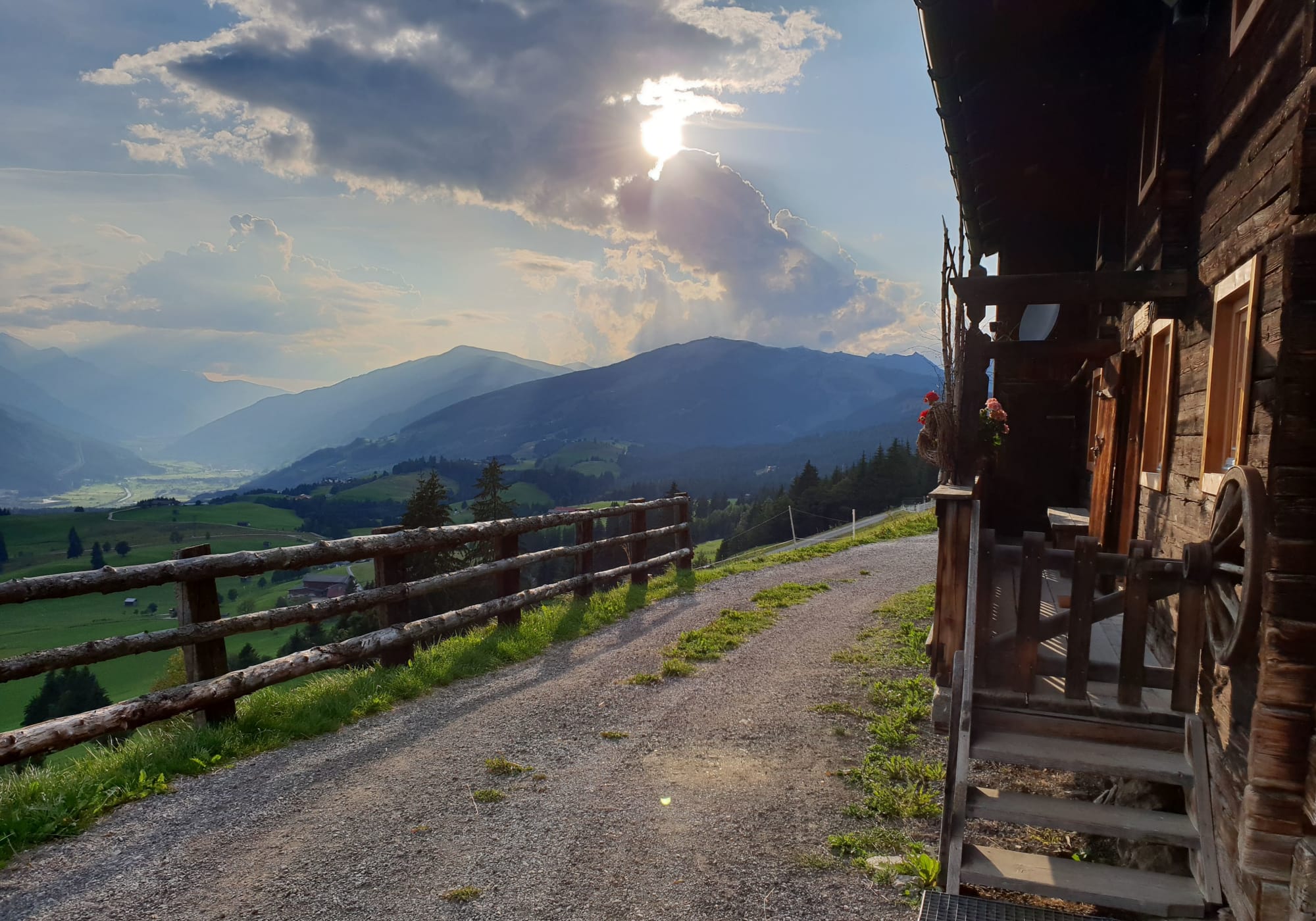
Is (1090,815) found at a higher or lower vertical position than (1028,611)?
lower

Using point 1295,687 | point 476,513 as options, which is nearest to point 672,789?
point 1295,687

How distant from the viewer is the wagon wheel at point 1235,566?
3.39 meters

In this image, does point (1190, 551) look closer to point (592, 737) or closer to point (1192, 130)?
point (1192, 130)

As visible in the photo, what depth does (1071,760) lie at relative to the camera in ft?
14.0

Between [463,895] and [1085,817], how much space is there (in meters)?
3.34

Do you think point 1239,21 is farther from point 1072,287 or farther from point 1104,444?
point 1104,444

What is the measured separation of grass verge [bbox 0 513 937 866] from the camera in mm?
4418

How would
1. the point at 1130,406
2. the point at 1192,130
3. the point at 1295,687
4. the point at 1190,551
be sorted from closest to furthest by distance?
the point at 1295,687, the point at 1190,551, the point at 1192,130, the point at 1130,406

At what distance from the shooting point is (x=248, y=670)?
6.00 meters

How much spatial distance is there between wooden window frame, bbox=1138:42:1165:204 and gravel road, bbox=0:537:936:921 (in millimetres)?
5325

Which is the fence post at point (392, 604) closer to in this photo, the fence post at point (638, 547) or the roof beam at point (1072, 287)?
the fence post at point (638, 547)

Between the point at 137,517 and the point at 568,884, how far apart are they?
182535 mm

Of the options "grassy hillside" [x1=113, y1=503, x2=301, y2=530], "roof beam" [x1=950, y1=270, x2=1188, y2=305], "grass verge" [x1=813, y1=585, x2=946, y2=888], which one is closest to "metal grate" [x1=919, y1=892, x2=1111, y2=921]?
"grass verge" [x1=813, y1=585, x2=946, y2=888]

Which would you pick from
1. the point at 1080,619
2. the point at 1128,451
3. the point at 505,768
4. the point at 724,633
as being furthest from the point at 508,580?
the point at 1128,451
